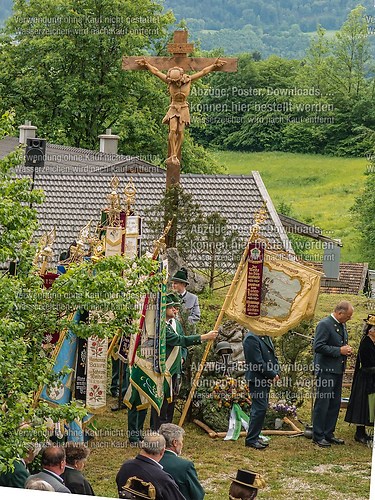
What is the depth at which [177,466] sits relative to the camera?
32.4ft

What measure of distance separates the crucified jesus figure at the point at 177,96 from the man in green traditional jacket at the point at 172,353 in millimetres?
4129

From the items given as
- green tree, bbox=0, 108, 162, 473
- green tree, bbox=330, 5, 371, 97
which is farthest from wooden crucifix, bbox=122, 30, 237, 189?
green tree, bbox=330, 5, 371, 97

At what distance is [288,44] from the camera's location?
157 feet

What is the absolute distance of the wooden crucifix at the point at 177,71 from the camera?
54.5 ft

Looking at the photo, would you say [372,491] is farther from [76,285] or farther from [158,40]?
→ [158,40]

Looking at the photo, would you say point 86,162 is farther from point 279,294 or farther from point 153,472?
point 153,472

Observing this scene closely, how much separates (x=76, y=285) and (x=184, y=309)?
3.10m

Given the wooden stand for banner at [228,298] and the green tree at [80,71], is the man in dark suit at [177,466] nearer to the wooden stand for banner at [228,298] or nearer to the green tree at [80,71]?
the wooden stand for banner at [228,298]

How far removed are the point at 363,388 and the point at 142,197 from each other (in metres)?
7.56

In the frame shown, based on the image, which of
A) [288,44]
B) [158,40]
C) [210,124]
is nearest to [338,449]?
[158,40]

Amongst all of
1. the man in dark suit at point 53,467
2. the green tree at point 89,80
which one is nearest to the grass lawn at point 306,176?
the green tree at point 89,80

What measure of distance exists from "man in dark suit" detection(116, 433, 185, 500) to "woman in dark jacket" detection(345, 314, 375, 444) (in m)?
3.90

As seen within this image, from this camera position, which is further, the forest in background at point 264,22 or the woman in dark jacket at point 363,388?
the forest in background at point 264,22

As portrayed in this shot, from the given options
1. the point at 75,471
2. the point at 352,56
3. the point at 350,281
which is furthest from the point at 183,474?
the point at 352,56
